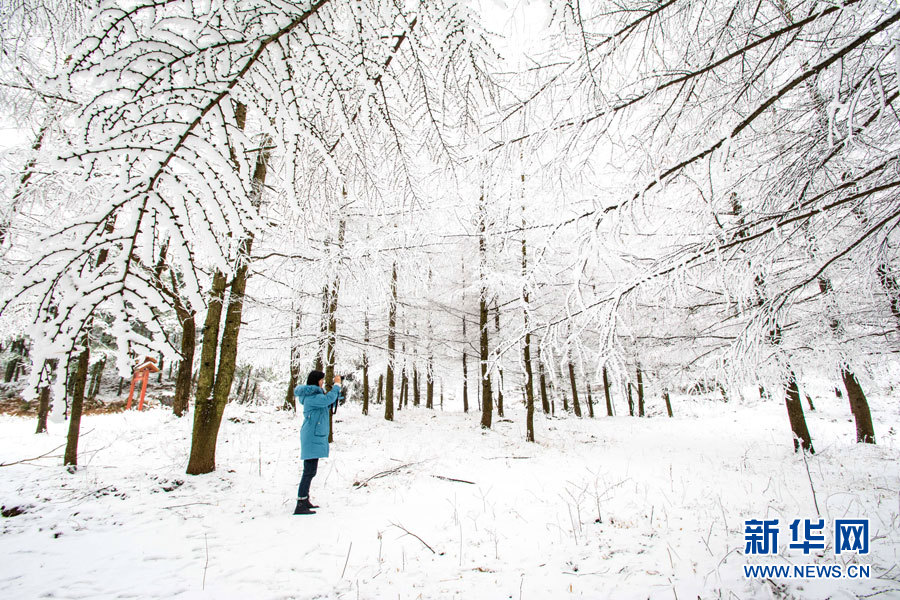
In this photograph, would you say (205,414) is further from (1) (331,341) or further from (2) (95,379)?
(2) (95,379)

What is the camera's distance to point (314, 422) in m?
4.66

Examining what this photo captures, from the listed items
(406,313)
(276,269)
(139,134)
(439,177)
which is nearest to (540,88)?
(439,177)

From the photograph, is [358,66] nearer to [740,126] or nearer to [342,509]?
[740,126]

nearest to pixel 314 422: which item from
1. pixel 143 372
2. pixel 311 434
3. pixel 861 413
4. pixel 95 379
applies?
pixel 311 434

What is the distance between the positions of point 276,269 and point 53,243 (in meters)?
6.21

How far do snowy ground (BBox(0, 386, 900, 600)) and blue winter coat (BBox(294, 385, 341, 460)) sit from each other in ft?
2.58

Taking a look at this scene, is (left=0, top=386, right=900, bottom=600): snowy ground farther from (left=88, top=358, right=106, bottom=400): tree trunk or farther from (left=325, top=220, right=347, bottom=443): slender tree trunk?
(left=88, top=358, right=106, bottom=400): tree trunk

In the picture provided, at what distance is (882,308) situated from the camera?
15.4 ft

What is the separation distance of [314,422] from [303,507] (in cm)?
104

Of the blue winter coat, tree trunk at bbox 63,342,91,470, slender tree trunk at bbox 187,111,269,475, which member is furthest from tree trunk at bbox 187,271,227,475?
the blue winter coat

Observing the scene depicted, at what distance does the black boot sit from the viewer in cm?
439

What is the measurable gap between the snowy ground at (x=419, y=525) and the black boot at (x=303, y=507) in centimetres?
11

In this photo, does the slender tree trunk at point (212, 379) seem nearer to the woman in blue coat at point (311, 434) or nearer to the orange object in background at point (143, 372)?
the orange object in background at point (143, 372)

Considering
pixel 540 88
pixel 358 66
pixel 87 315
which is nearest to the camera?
pixel 87 315
